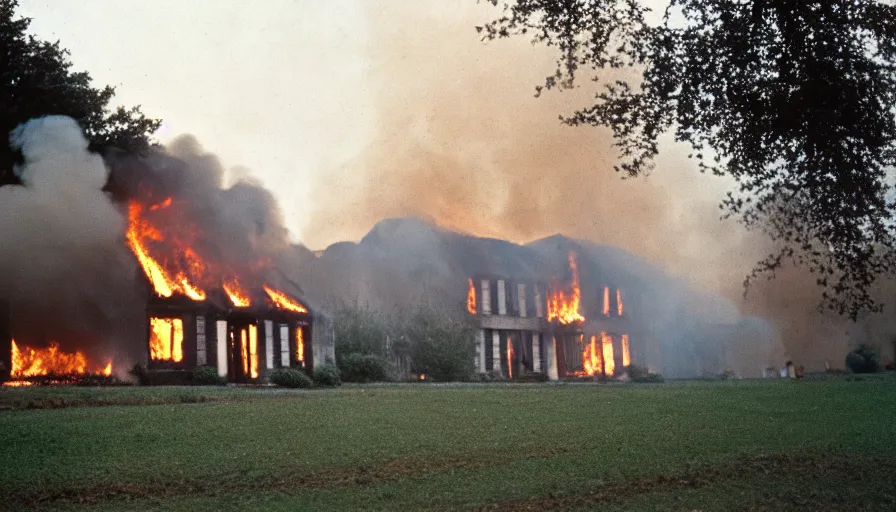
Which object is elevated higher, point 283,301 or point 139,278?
point 139,278

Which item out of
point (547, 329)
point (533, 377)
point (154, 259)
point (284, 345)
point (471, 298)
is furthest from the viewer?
Result: point (547, 329)

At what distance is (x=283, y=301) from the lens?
43.0 metres

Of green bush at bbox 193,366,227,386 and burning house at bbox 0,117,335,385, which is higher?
burning house at bbox 0,117,335,385

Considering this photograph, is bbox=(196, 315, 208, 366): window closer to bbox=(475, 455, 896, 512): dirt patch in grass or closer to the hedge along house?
the hedge along house

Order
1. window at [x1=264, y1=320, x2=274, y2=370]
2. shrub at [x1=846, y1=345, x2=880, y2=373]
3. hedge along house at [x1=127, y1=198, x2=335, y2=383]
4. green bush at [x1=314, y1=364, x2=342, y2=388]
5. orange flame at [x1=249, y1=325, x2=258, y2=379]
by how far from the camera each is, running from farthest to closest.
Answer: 1. shrub at [x1=846, y1=345, x2=880, y2=373]
2. window at [x1=264, y1=320, x2=274, y2=370]
3. orange flame at [x1=249, y1=325, x2=258, y2=379]
4. green bush at [x1=314, y1=364, x2=342, y2=388]
5. hedge along house at [x1=127, y1=198, x2=335, y2=383]

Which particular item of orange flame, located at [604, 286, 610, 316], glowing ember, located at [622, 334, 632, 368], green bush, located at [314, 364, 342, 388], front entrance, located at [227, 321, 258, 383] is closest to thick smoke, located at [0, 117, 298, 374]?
front entrance, located at [227, 321, 258, 383]

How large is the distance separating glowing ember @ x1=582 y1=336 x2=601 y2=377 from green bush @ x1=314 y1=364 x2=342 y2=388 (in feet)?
100

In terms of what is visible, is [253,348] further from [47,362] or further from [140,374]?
[47,362]

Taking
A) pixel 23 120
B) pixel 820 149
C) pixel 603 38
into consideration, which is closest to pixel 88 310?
pixel 23 120

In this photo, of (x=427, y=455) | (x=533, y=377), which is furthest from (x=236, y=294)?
(x=427, y=455)

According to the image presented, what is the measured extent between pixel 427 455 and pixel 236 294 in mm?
25746

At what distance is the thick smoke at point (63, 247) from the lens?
3369 centimetres

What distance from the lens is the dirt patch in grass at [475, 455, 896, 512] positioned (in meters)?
13.0

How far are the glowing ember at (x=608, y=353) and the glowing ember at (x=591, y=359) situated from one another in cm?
94
